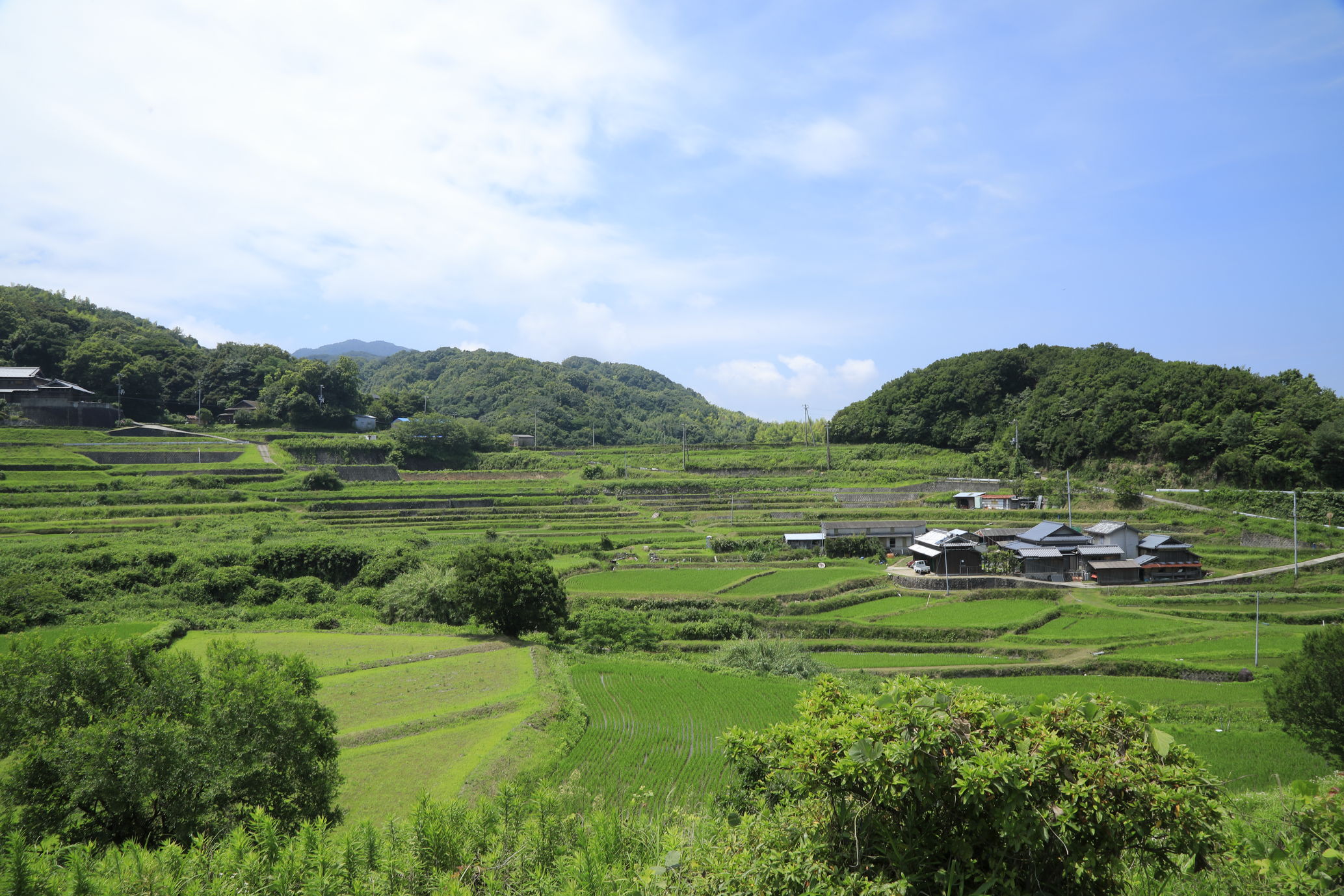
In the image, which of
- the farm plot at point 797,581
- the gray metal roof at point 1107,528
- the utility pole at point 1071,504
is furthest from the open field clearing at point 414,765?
the utility pole at point 1071,504

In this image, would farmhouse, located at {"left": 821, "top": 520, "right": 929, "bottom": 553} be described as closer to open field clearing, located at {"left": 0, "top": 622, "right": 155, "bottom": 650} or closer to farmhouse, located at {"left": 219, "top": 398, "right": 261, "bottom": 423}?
open field clearing, located at {"left": 0, "top": 622, "right": 155, "bottom": 650}

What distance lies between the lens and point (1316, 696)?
1460 cm

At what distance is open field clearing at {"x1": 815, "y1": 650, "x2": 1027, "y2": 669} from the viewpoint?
21.8 meters

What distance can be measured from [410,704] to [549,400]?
69.4m

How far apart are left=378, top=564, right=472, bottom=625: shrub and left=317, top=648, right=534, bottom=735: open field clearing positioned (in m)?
5.67

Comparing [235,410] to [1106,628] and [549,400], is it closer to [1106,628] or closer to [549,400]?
[549,400]

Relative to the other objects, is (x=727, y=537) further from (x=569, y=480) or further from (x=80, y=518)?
(x=80, y=518)

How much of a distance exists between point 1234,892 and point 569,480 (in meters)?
50.3

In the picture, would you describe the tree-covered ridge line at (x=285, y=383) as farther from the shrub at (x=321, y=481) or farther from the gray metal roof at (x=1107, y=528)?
the gray metal roof at (x=1107, y=528)

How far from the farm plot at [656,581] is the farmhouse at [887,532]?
7.63 m

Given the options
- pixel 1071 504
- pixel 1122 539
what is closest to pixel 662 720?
pixel 1122 539

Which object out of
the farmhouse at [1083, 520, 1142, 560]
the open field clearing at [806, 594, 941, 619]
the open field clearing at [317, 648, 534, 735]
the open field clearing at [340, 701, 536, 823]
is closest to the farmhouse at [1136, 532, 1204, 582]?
the farmhouse at [1083, 520, 1142, 560]

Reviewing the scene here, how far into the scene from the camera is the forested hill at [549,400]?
81.3 meters

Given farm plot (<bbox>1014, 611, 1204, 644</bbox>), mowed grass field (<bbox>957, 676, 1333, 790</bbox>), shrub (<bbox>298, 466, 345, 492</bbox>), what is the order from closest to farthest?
mowed grass field (<bbox>957, 676, 1333, 790</bbox>), farm plot (<bbox>1014, 611, 1204, 644</bbox>), shrub (<bbox>298, 466, 345, 492</bbox>)
